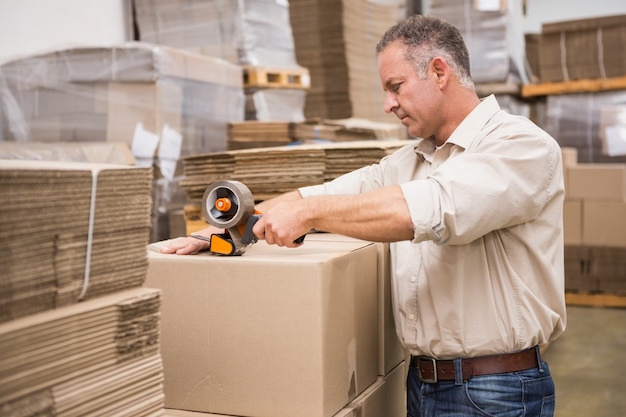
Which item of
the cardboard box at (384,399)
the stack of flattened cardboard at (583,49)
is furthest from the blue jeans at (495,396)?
the stack of flattened cardboard at (583,49)

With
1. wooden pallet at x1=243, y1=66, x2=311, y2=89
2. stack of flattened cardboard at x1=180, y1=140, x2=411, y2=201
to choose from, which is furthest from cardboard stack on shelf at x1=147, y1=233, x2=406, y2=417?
wooden pallet at x1=243, y1=66, x2=311, y2=89

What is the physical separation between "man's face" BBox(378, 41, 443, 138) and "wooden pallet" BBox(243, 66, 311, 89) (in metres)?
2.65

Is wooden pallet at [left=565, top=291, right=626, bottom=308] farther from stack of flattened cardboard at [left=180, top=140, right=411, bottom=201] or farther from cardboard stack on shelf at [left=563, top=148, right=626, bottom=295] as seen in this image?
stack of flattened cardboard at [left=180, top=140, right=411, bottom=201]

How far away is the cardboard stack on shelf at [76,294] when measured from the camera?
134 cm

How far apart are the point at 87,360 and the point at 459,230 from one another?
1017 millimetres

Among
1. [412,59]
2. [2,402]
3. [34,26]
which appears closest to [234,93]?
[34,26]

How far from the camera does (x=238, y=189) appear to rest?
2.10 meters

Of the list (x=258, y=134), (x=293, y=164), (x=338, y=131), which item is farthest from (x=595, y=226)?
(x=293, y=164)

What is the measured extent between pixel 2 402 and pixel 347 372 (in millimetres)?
1103

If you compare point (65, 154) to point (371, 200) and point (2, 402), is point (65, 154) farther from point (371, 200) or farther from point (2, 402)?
point (2, 402)

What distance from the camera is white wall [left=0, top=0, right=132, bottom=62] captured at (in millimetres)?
4586

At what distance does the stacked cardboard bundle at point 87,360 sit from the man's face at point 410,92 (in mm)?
1161

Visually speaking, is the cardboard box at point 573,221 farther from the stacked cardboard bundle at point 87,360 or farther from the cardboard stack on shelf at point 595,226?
the stacked cardboard bundle at point 87,360

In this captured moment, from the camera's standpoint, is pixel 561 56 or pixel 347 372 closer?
pixel 347 372
